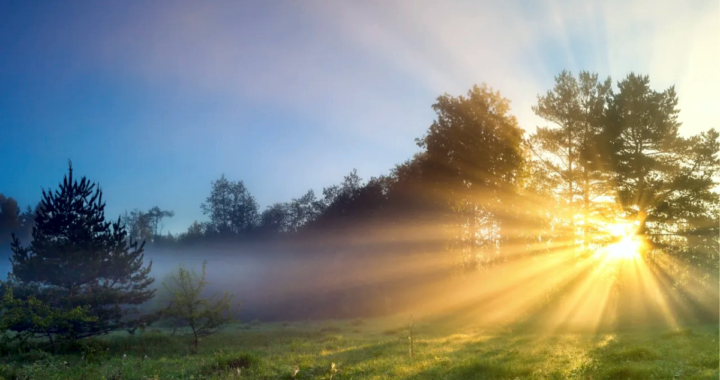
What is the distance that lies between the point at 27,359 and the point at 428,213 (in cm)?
3195

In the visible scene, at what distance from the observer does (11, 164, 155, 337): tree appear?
72.0 feet

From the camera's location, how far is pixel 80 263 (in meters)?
22.7

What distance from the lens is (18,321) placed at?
762 inches

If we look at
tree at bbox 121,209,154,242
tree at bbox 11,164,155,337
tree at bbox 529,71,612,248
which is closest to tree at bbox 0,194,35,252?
tree at bbox 121,209,154,242

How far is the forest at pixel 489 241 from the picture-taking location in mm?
22938

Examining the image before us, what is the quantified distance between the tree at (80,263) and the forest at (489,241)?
7 centimetres

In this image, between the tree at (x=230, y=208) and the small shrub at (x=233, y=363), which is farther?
the tree at (x=230, y=208)

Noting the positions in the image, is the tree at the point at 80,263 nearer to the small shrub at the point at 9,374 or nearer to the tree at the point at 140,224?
the small shrub at the point at 9,374

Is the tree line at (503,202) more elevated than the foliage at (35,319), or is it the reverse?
the tree line at (503,202)

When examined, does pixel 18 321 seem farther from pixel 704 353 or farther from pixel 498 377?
pixel 704 353

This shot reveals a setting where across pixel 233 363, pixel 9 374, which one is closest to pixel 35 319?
pixel 9 374

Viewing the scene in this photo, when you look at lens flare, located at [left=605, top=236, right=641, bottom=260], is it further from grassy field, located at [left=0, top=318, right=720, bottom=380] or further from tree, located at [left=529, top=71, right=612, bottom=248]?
grassy field, located at [left=0, top=318, right=720, bottom=380]

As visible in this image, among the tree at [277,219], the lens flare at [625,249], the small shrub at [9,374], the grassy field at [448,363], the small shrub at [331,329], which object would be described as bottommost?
the small shrub at [331,329]

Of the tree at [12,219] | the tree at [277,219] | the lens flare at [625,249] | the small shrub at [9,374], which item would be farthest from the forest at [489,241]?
the tree at [12,219]
